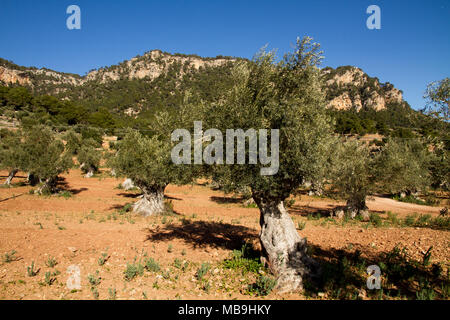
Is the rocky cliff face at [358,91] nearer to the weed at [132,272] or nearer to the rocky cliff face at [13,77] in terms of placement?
the weed at [132,272]

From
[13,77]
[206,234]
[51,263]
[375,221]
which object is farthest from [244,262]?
[13,77]

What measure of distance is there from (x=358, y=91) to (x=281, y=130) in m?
132

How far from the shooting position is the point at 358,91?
116062 millimetres

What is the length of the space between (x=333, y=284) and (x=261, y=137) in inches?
188

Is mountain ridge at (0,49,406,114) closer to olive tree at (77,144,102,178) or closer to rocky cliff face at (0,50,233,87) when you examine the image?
rocky cliff face at (0,50,233,87)

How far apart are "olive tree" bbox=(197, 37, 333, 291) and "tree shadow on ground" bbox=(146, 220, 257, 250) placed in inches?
137

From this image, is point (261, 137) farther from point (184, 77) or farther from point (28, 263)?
point (184, 77)

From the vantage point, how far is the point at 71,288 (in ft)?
21.3

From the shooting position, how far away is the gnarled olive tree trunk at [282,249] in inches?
266

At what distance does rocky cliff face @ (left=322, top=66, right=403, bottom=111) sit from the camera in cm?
11069

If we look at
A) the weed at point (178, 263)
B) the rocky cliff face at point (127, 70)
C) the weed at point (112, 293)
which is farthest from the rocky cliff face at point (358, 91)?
the weed at point (112, 293)

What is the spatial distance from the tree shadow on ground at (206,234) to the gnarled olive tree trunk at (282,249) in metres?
3.14

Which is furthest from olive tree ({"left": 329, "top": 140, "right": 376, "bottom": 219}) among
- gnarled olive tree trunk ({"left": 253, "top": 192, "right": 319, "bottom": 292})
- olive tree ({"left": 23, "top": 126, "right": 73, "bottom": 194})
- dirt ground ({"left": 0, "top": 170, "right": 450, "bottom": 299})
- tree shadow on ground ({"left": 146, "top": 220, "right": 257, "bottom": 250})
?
olive tree ({"left": 23, "top": 126, "right": 73, "bottom": 194})
